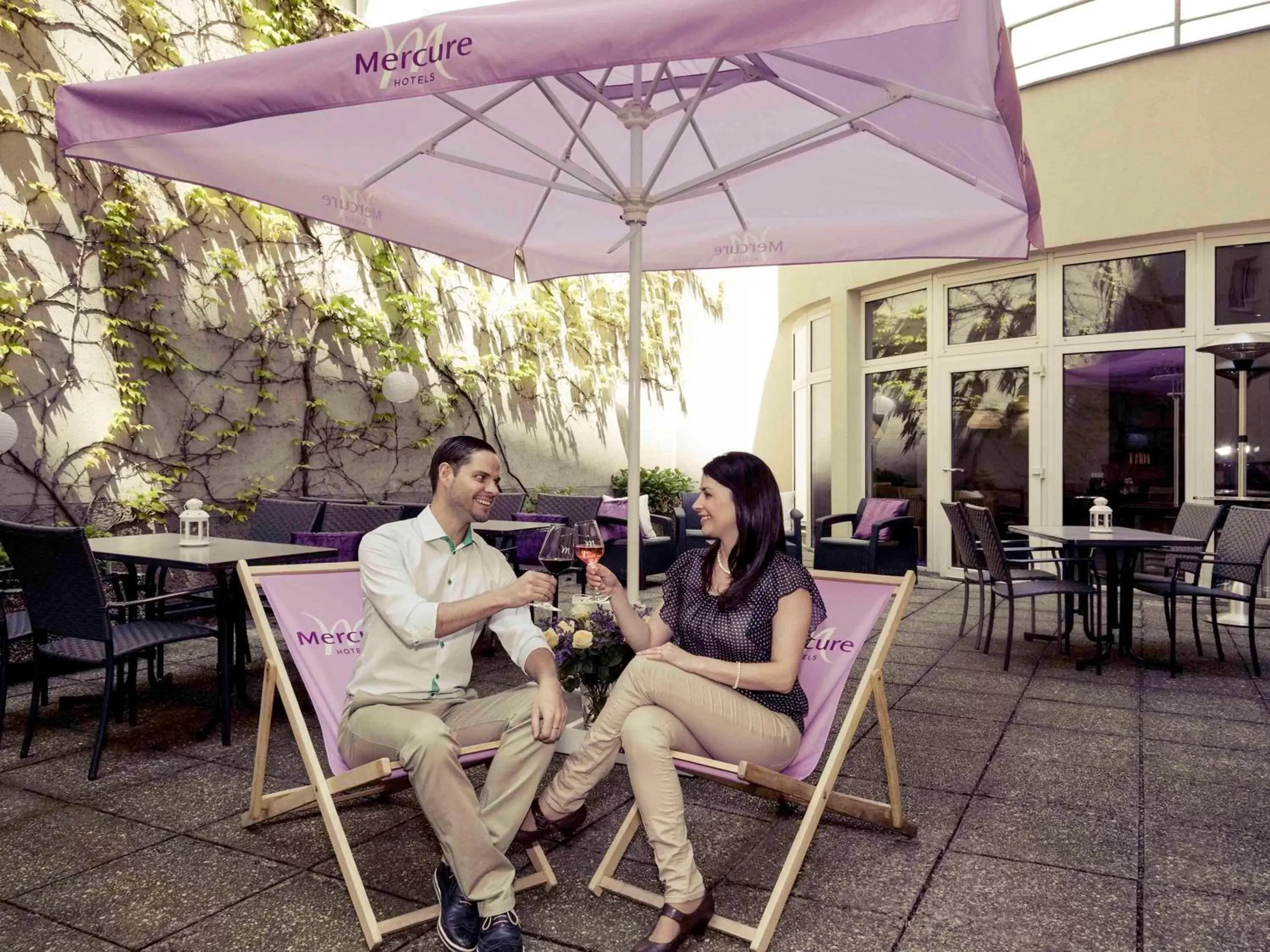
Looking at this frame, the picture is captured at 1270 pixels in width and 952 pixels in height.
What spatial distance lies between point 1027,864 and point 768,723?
0.87 m

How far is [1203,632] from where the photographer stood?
19.2 ft

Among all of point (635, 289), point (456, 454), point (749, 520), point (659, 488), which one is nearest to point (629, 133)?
point (635, 289)

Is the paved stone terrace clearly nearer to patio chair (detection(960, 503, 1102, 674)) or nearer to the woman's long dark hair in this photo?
the woman's long dark hair

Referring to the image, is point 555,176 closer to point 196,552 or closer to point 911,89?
point 911,89

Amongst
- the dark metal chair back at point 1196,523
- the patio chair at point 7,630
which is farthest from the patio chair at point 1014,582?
the patio chair at point 7,630

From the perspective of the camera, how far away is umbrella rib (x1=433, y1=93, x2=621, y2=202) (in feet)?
9.88

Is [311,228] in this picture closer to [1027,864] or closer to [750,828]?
[750,828]

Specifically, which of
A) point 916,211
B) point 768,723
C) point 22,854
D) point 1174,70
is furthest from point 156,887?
point 1174,70

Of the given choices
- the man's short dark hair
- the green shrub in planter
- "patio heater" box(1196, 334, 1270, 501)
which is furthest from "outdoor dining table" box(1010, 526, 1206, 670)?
the green shrub in planter

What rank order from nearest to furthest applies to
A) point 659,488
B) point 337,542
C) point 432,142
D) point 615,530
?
1. point 432,142
2. point 337,542
3. point 615,530
4. point 659,488

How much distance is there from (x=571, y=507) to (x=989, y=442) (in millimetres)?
4153

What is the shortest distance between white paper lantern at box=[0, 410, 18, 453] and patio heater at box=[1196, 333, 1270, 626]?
7.69 metres

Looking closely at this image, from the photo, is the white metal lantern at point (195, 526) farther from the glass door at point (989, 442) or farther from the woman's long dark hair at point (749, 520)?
the glass door at point (989, 442)

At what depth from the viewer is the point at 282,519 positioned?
5.28m
